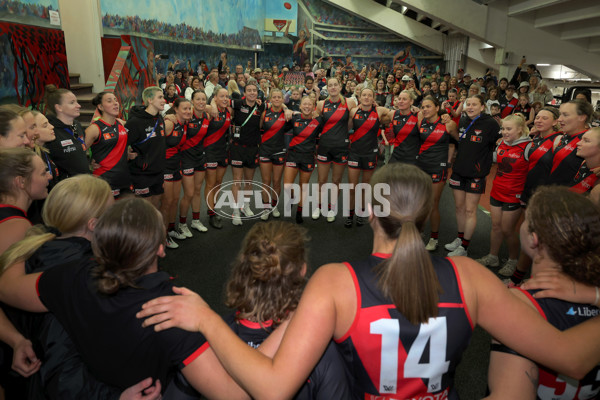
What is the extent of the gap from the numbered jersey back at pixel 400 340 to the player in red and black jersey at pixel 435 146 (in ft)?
11.7

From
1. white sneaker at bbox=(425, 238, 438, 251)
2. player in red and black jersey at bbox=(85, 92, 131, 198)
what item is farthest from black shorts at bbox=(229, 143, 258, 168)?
white sneaker at bbox=(425, 238, 438, 251)

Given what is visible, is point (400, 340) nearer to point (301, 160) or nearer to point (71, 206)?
point (71, 206)

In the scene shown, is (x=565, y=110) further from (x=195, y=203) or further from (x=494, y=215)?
(x=195, y=203)

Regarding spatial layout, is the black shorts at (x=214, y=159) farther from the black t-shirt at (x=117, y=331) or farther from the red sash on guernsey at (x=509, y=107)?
the red sash on guernsey at (x=509, y=107)

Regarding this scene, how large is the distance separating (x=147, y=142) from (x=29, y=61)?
3.13 metres

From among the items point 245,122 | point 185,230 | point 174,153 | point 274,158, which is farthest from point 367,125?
point 185,230

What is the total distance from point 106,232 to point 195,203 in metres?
3.91

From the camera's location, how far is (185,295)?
1.15 m

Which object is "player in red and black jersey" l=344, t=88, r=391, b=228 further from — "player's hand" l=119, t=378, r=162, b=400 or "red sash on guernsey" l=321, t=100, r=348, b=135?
"player's hand" l=119, t=378, r=162, b=400

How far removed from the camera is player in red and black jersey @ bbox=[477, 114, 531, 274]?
3803 millimetres

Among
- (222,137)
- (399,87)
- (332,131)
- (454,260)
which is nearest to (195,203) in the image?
(222,137)

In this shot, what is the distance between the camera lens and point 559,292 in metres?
1.23

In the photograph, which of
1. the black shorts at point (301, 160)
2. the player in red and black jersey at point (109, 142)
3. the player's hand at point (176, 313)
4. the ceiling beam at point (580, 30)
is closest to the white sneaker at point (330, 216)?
the black shorts at point (301, 160)

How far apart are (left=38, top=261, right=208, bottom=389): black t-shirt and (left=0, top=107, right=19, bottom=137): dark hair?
1863 millimetres
